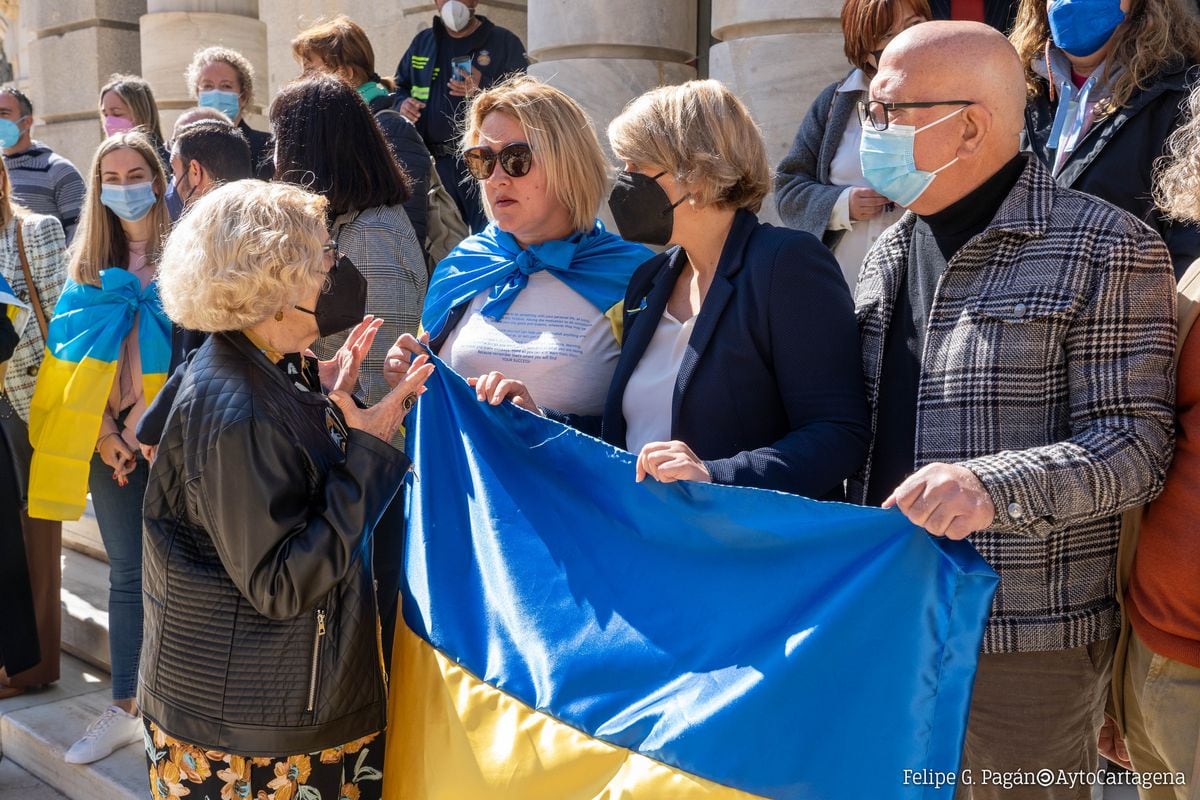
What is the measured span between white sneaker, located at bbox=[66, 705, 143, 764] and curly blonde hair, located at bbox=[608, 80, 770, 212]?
296cm

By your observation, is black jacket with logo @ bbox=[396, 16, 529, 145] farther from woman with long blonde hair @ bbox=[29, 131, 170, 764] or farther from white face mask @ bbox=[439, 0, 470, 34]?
woman with long blonde hair @ bbox=[29, 131, 170, 764]

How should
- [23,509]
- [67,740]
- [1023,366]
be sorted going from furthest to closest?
[23,509] < [67,740] < [1023,366]

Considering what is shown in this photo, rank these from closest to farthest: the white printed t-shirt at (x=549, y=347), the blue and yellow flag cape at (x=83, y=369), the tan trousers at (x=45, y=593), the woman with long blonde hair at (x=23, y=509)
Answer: the white printed t-shirt at (x=549, y=347) → the blue and yellow flag cape at (x=83, y=369) → the woman with long blonde hair at (x=23, y=509) → the tan trousers at (x=45, y=593)

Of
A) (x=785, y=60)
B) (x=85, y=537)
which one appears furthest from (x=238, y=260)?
(x=85, y=537)

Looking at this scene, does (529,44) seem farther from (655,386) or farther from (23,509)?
(655,386)

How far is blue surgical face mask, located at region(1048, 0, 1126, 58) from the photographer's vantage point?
310 centimetres

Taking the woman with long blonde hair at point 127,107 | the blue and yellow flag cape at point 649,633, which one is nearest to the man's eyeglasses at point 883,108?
the blue and yellow flag cape at point 649,633

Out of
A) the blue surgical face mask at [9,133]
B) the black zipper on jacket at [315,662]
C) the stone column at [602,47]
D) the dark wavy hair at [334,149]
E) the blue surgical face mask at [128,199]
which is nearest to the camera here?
the black zipper on jacket at [315,662]

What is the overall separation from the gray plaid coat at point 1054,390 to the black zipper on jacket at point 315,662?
4.05ft

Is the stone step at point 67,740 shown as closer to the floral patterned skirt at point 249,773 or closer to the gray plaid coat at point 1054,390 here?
the floral patterned skirt at point 249,773

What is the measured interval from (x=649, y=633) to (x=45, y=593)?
11.8 feet

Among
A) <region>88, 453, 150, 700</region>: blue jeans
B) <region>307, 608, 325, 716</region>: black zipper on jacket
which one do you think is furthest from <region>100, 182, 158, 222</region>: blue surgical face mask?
<region>307, 608, 325, 716</region>: black zipper on jacket

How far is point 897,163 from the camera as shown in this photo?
2271 mm

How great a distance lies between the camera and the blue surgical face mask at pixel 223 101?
5.85 m
